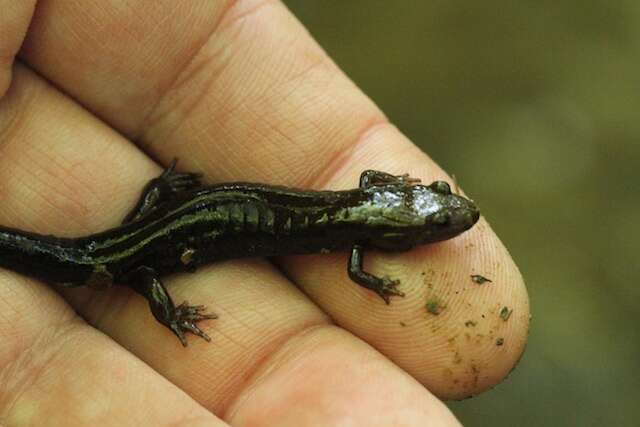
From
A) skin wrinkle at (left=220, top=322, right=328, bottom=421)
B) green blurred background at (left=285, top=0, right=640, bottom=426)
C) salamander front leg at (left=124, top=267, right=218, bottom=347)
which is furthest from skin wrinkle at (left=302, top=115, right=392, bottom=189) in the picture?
green blurred background at (left=285, top=0, right=640, bottom=426)

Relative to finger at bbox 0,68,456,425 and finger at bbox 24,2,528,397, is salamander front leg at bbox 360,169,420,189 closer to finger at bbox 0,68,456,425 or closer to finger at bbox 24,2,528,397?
finger at bbox 24,2,528,397

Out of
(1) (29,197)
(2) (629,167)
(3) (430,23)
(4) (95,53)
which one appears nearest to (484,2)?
(3) (430,23)

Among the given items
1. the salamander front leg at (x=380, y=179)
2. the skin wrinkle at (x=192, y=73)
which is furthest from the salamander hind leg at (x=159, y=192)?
the salamander front leg at (x=380, y=179)

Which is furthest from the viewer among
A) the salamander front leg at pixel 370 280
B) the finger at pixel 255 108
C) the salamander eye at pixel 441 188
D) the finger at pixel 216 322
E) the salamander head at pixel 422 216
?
the finger at pixel 255 108

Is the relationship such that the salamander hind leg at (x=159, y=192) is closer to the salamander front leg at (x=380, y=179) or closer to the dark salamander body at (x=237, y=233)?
the dark salamander body at (x=237, y=233)

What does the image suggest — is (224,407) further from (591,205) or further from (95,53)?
(591,205)

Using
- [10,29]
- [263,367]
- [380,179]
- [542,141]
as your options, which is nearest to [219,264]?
[263,367]
